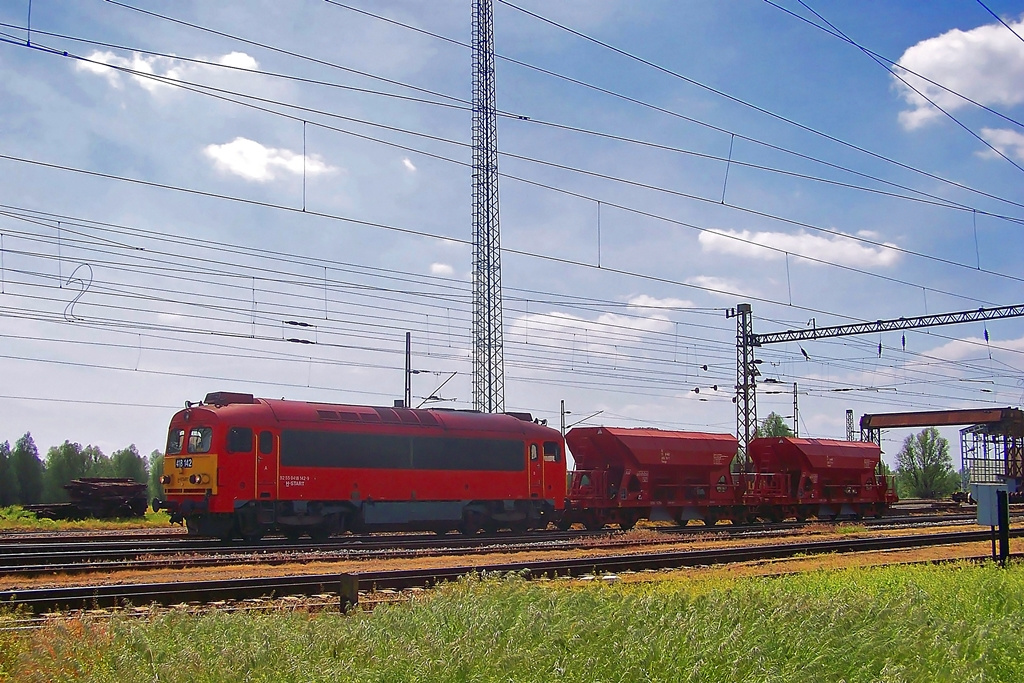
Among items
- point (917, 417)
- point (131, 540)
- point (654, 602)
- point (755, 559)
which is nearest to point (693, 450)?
point (755, 559)

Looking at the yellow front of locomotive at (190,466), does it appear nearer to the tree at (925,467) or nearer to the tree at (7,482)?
the tree at (7,482)

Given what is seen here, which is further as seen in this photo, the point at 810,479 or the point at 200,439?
the point at 810,479

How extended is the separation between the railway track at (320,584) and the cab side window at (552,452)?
32.8 feet

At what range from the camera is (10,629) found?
9219mm

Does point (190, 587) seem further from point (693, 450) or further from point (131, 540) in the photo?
point (693, 450)

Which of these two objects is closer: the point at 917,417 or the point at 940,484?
the point at 917,417

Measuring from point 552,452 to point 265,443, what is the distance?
1011 centimetres

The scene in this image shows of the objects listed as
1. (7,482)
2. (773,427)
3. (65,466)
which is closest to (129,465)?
(65,466)

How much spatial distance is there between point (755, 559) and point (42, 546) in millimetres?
16550

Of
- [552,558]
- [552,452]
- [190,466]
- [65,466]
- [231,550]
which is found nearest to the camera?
[552,558]

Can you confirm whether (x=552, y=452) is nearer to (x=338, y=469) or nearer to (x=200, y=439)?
(x=338, y=469)

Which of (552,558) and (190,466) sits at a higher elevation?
(190,466)

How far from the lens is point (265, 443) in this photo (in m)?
23.8

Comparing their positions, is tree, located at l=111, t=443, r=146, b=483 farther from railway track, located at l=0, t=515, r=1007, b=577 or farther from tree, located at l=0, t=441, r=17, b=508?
railway track, located at l=0, t=515, r=1007, b=577
